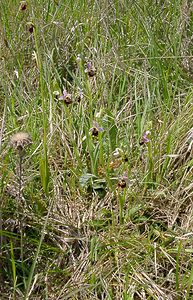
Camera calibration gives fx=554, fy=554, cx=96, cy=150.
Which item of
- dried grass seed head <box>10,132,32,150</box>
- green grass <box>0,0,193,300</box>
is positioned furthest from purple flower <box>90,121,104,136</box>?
dried grass seed head <box>10,132,32,150</box>

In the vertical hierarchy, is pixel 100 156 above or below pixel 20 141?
below

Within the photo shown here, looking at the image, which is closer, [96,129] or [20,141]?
[20,141]

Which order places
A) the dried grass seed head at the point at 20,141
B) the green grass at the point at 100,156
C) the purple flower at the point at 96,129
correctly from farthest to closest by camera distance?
the purple flower at the point at 96,129 → the green grass at the point at 100,156 → the dried grass seed head at the point at 20,141

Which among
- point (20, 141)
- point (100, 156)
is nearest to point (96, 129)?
point (100, 156)

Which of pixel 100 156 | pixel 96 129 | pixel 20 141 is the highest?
pixel 20 141

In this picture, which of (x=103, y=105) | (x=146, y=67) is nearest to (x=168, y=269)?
(x=103, y=105)

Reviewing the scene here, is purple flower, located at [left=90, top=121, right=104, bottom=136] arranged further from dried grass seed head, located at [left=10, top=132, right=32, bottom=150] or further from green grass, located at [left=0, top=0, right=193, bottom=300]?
dried grass seed head, located at [left=10, top=132, right=32, bottom=150]

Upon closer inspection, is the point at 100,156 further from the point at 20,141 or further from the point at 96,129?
the point at 20,141

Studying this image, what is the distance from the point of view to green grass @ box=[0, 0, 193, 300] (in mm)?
1547

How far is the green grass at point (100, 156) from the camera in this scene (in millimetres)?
1547

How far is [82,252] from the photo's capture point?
1625mm

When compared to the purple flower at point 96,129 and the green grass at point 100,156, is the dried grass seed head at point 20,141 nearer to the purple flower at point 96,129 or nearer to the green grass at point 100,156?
the green grass at point 100,156

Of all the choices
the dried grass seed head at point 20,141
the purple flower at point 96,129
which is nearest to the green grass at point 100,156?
the purple flower at point 96,129

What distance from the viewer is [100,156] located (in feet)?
5.97
